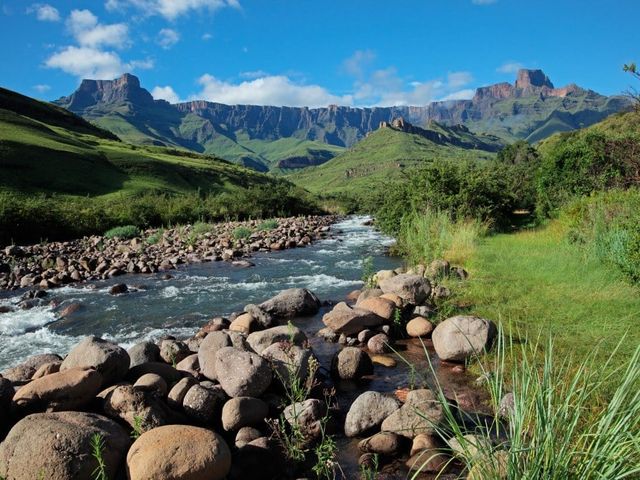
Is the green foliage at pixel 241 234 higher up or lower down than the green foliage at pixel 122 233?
higher up

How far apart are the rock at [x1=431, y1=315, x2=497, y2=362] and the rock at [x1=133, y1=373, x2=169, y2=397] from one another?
4.47 m

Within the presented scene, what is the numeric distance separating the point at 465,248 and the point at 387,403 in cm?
1020

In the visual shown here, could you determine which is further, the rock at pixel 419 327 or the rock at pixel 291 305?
the rock at pixel 291 305

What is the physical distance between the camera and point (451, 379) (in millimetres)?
6836

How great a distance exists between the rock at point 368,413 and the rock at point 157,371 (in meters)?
2.76

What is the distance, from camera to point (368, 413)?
219 inches

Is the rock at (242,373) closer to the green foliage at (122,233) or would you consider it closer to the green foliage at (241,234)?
the green foliage at (241,234)

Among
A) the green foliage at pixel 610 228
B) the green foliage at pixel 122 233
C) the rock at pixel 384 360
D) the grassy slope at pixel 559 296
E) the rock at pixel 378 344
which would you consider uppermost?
the green foliage at pixel 610 228

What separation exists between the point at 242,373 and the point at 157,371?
4.81ft

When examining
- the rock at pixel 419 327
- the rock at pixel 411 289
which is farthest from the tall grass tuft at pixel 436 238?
the rock at pixel 419 327

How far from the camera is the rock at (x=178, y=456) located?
420 cm

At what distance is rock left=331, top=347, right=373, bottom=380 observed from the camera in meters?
7.14

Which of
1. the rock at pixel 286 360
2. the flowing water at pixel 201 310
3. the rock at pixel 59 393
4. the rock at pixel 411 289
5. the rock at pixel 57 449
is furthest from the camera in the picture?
the rock at pixel 411 289

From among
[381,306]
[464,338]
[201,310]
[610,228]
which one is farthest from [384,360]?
[610,228]
